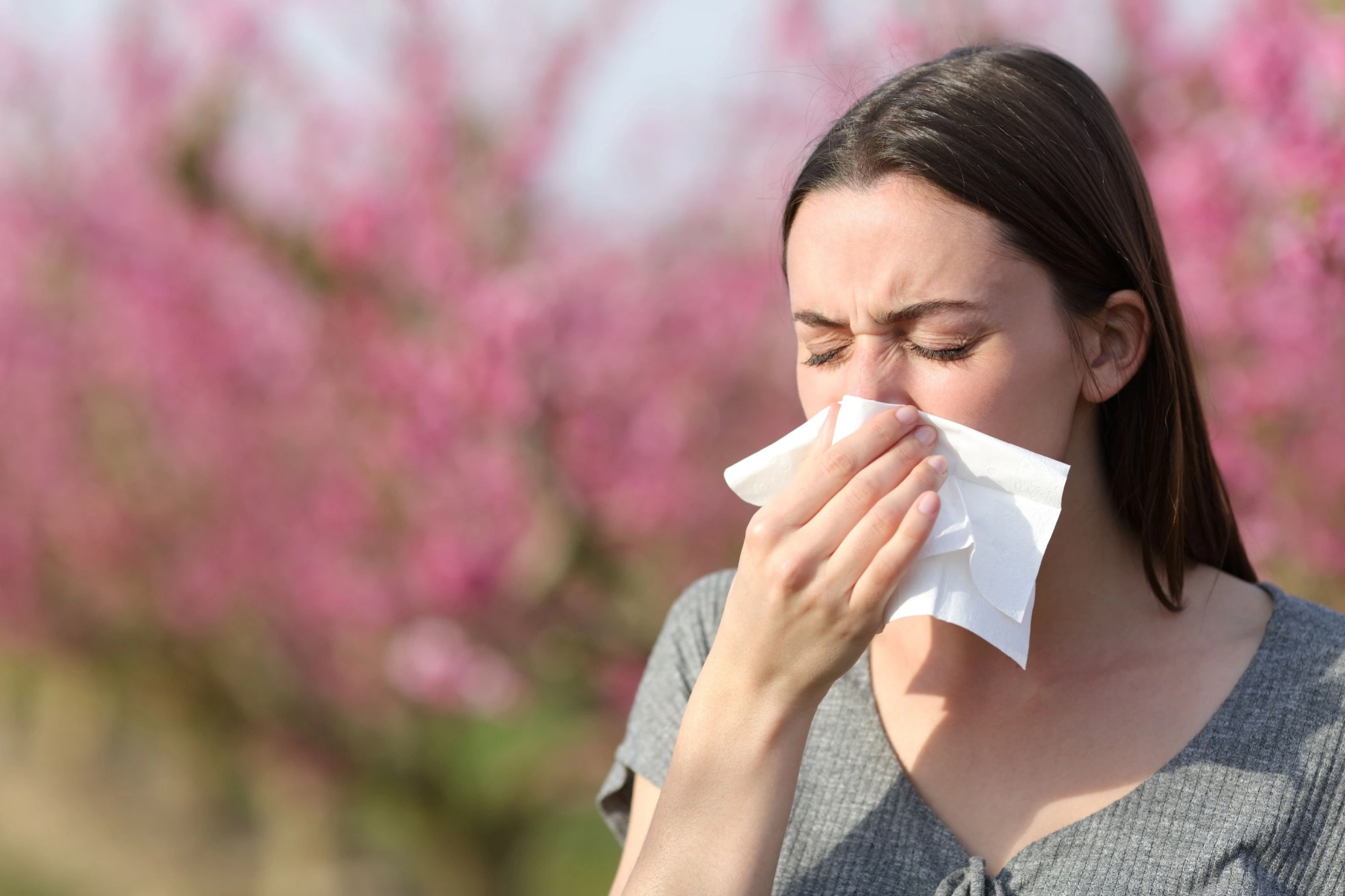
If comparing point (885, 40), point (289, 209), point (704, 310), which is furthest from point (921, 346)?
point (289, 209)

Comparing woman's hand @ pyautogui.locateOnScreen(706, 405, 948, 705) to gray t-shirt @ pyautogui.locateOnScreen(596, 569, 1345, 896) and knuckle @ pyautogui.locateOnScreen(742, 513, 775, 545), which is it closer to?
knuckle @ pyautogui.locateOnScreen(742, 513, 775, 545)

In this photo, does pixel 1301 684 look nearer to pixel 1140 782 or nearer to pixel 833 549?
pixel 1140 782

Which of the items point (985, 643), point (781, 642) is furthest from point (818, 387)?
point (985, 643)

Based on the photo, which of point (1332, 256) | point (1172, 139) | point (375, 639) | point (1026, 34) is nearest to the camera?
point (1332, 256)

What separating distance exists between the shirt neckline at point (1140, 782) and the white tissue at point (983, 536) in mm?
293

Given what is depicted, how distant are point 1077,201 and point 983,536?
50 cm

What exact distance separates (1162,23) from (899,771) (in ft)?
9.04

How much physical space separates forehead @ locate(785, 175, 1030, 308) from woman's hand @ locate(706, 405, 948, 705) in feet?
0.56

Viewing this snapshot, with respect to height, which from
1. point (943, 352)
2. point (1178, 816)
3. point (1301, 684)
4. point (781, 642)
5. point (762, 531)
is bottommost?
point (1178, 816)

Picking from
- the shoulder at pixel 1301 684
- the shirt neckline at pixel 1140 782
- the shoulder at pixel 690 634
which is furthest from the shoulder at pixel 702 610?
the shoulder at pixel 1301 684

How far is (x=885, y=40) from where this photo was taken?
3492 mm

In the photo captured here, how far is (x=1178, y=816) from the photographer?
1558 millimetres

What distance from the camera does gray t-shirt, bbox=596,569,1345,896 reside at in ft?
5.01

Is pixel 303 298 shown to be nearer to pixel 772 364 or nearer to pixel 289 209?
pixel 289 209
